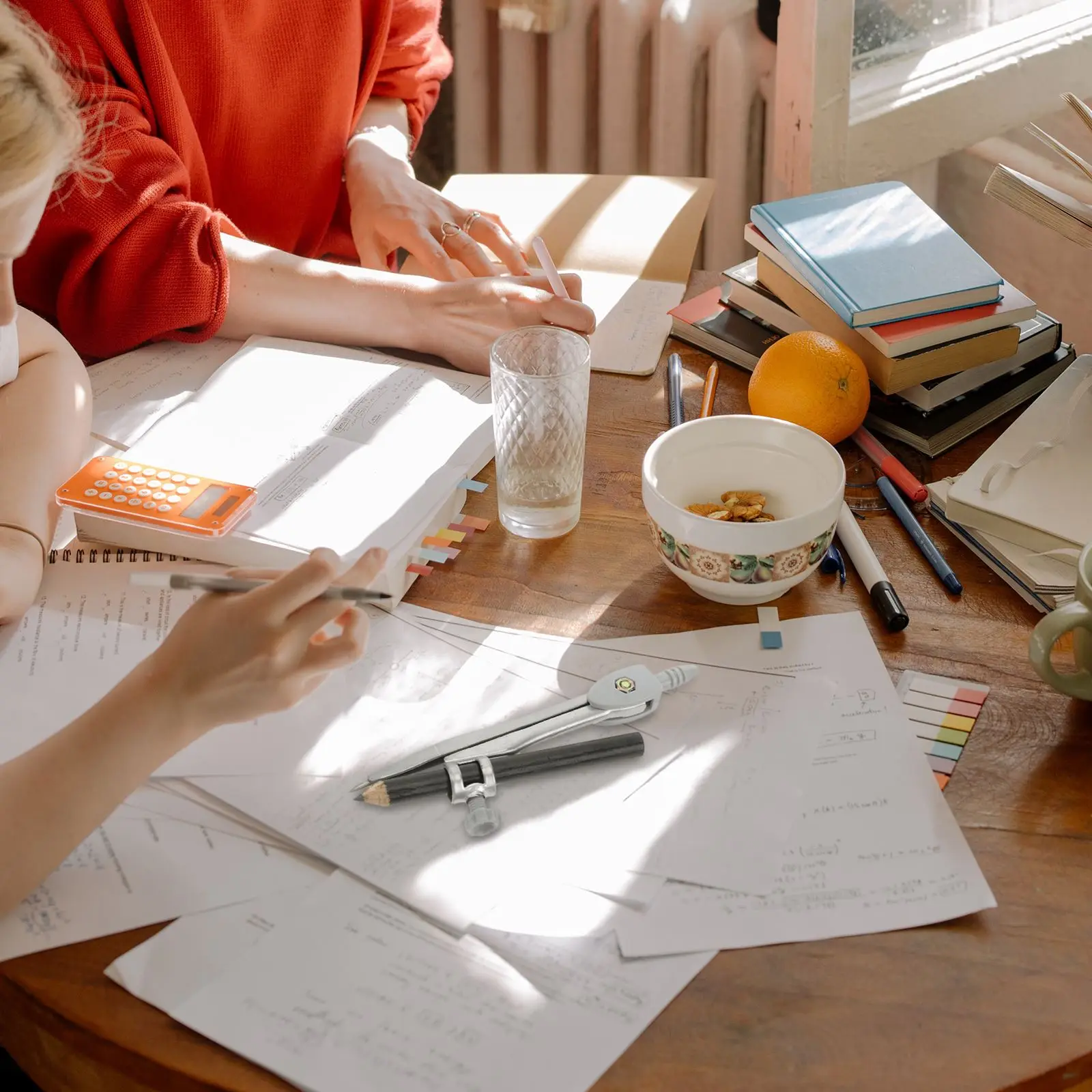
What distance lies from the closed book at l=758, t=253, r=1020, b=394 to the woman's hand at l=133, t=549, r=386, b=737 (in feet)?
1.82

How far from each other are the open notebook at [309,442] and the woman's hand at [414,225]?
7.0 inches

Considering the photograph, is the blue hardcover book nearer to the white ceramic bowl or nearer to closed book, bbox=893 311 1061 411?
closed book, bbox=893 311 1061 411

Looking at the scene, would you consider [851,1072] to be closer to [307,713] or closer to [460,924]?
[460,924]

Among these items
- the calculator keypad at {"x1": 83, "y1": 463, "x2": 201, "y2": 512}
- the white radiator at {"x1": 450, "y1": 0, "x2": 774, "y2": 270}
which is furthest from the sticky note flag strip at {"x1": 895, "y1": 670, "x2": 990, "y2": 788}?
the white radiator at {"x1": 450, "y1": 0, "x2": 774, "y2": 270}

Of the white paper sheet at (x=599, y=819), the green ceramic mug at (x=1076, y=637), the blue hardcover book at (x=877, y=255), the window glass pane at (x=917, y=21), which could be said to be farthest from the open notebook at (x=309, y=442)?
the window glass pane at (x=917, y=21)

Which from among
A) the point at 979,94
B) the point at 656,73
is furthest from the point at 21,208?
the point at 656,73

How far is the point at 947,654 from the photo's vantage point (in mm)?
820

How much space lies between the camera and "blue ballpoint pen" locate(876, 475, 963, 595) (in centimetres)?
88

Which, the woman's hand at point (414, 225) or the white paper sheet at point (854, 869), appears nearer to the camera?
the white paper sheet at point (854, 869)

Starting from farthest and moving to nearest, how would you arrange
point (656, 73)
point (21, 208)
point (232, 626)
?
point (656, 73) < point (21, 208) < point (232, 626)

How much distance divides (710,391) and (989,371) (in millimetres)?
249

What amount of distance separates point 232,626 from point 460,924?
211 millimetres

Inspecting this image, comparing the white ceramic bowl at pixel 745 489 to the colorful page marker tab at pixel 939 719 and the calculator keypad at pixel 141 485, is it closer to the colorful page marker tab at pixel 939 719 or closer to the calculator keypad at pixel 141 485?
the colorful page marker tab at pixel 939 719

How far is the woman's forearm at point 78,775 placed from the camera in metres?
0.65
